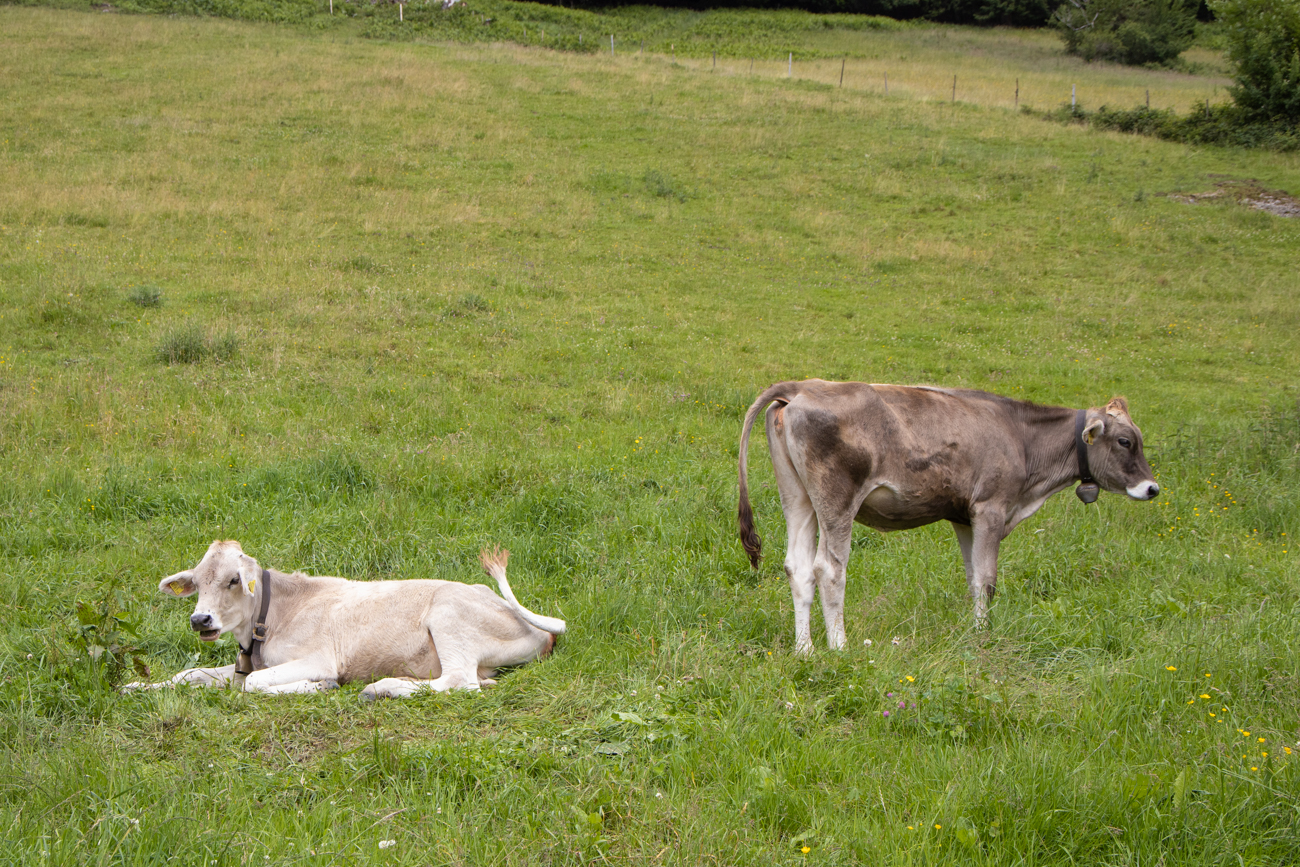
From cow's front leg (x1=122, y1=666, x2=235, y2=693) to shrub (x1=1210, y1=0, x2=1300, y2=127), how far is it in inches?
1482

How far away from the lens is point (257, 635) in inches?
245

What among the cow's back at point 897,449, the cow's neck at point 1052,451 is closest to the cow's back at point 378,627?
the cow's back at point 897,449

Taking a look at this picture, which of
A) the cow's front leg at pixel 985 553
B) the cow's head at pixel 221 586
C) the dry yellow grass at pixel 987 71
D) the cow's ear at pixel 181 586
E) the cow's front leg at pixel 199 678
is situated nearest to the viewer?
the cow's front leg at pixel 199 678

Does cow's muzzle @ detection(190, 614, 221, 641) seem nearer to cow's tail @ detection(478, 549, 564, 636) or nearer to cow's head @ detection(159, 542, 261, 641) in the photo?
cow's head @ detection(159, 542, 261, 641)

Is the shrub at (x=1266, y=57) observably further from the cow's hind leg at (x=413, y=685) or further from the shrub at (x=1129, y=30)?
the cow's hind leg at (x=413, y=685)

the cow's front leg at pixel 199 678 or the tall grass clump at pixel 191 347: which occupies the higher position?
the tall grass clump at pixel 191 347

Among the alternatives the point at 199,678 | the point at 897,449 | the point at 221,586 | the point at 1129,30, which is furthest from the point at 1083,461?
the point at 1129,30

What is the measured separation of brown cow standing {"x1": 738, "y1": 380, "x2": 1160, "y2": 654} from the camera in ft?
21.5

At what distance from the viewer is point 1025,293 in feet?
67.8

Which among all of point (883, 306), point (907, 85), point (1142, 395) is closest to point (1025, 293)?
point (883, 306)

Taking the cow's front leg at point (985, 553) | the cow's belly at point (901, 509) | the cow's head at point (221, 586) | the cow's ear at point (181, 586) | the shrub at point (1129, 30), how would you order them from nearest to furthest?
the cow's head at point (221, 586)
the cow's ear at point (181, 586)
the cow's belly at point (901, 509)
the cow's front leg at point (985, 553)
the shrub at point (1129, 30)

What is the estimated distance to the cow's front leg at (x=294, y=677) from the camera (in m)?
5.85

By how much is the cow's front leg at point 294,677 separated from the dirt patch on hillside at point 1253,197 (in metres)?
27.7

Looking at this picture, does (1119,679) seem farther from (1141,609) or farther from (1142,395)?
(1142,395)
